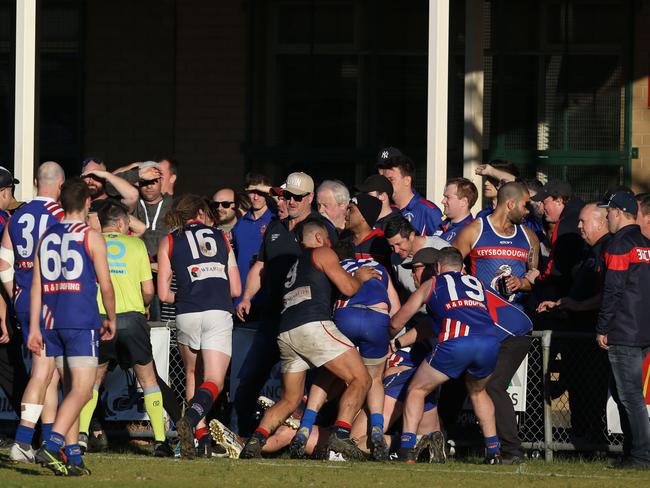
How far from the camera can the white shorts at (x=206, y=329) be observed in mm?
10484

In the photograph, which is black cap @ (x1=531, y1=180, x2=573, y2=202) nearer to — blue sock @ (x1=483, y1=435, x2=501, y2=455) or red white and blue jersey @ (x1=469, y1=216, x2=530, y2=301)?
red white and blue jersey @ (x1=469, y1=216, x2=530, y2=301)

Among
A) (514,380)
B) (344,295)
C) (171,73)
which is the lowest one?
(514,380)

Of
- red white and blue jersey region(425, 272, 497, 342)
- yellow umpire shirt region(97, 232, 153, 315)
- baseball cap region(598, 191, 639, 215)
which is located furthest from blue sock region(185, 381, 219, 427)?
baseball cap region(598, 191, 639, 215)

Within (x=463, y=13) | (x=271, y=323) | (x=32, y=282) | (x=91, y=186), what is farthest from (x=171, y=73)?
(x=32, y=282)

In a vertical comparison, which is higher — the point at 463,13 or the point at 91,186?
the point at 463,13

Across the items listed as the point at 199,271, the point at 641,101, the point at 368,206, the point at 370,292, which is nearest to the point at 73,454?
the point at 199,271

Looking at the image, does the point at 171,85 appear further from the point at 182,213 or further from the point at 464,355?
the point at 464,355

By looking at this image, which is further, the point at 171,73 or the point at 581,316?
the point at 171,73

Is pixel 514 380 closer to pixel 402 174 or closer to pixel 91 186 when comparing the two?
pixel 402 174

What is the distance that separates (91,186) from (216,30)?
4.48m

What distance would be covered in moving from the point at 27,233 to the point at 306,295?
2.00 meters

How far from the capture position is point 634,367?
10250 mm

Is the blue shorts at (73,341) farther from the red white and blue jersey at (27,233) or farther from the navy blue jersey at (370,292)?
the navy blue jersey at (370,292)

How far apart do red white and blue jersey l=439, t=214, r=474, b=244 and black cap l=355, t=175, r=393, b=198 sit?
1.74 feet
